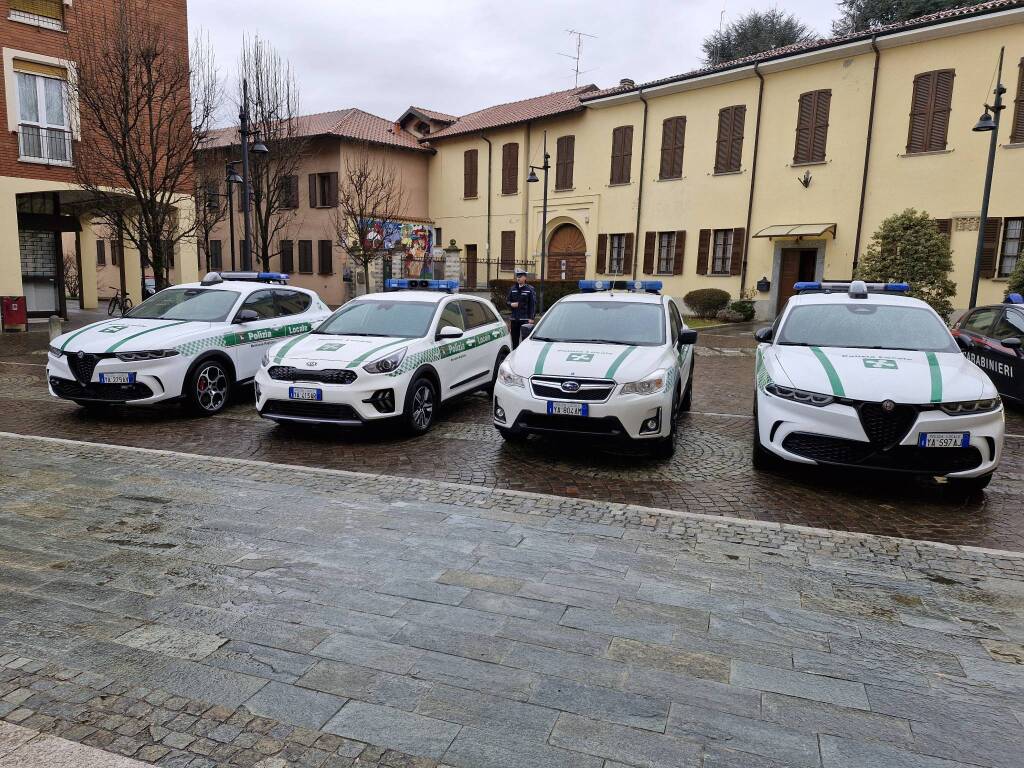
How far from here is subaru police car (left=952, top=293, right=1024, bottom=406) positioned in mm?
9719

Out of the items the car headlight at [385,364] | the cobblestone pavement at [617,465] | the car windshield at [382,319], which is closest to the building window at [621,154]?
the cobblestone pavement at [617,465]

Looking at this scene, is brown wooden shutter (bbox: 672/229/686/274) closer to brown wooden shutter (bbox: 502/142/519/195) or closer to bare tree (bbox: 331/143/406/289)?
brown wooden shutter (bbox: 502/142/519/195)

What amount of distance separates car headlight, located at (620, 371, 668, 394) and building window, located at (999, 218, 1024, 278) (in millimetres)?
17728

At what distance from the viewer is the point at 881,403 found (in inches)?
224

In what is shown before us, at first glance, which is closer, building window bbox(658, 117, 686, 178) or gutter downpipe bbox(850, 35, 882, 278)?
gutter downpipe bbox(850, 35, 882, 278)

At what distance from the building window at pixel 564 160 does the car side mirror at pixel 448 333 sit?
2320 cm

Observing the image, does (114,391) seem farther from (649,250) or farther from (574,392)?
(649,250)

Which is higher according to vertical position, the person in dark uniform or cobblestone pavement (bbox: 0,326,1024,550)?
the person in dark uniform

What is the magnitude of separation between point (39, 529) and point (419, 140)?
33825 millimetres

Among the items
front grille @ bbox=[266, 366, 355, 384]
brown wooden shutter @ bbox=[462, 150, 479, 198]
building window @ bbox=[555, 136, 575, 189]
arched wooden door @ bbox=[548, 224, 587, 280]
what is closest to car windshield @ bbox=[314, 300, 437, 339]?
front grille @ bbox=[266, 366, 355, 384]

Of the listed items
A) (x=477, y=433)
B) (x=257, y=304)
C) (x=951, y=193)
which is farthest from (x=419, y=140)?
(x=477, y=433)

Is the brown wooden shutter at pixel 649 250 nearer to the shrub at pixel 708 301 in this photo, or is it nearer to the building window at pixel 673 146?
the building window at pixel 673 146

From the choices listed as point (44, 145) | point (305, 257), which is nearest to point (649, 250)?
point (305, 257)

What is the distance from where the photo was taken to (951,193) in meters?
20.4
